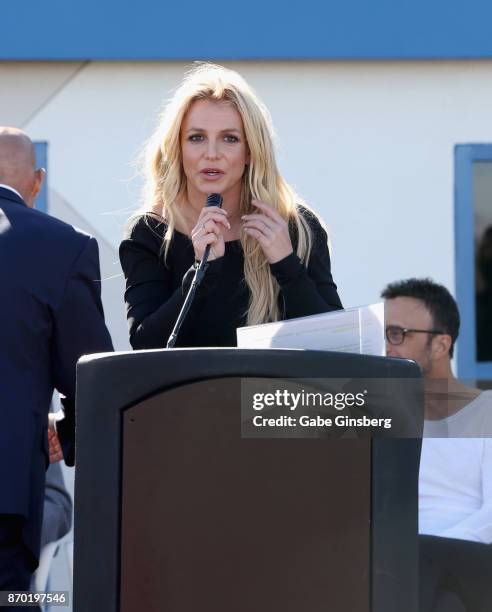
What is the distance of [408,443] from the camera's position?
6.81ft

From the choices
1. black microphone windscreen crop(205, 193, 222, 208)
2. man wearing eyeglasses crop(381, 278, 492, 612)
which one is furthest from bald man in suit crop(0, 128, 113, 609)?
man wearing eyeglasses crop(381, 278, 492, 612)

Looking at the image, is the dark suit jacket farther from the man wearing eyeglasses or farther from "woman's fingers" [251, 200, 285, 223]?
the man wearing eyeglasses

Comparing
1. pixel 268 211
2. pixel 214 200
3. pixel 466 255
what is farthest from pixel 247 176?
pixel 466 255

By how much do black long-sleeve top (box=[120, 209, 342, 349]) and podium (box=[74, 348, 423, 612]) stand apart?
2.05 ft

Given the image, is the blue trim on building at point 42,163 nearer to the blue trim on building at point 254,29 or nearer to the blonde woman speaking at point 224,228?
the blue trim on building at point 254,29

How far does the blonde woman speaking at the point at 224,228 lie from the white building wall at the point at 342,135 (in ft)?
6.00

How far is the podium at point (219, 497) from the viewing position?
205 cm

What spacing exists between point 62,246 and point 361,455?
0.96 metres

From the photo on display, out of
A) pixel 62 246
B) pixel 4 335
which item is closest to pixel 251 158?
pixel 62 246

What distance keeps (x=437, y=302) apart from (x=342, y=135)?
0.97m

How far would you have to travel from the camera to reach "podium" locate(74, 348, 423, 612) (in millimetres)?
2055

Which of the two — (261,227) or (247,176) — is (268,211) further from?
(247,176)

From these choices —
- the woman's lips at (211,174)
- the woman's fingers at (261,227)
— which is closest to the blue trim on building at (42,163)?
the woman's lips at (211,174)

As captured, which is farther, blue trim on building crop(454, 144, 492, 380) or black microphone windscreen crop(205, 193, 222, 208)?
blue trim on building crop(454, 144, 492, 380)
